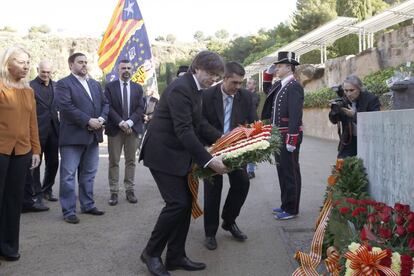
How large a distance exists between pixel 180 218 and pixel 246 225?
193 cm

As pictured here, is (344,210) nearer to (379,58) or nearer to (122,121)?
(122,121)

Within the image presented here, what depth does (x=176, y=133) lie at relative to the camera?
13.7ft

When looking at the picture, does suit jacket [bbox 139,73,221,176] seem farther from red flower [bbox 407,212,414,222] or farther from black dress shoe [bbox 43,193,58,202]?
black dress shoe [bbox 43,193,58,202]

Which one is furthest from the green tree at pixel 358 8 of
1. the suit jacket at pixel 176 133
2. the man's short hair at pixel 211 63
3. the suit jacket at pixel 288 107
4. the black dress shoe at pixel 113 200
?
the suit jacket at pixel 176 133

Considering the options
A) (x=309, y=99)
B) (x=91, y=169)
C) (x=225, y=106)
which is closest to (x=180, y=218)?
(x=225, y=106)

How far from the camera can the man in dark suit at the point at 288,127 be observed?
6105 mm

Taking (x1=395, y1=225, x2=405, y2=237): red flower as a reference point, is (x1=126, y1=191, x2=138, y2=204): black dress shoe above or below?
below

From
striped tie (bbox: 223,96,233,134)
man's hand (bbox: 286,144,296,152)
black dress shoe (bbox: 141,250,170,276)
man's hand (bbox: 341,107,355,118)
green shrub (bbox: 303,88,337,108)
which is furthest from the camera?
green shrub (bbox: 303,88,337,108)

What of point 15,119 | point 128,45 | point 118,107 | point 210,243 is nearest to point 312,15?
point 128,45

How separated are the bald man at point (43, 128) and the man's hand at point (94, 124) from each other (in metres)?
1.09

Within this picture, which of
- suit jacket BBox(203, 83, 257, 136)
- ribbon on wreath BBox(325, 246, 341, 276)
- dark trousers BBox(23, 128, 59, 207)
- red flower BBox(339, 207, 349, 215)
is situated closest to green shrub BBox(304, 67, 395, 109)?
suit jacket BBox(203, 83, 257, 136)

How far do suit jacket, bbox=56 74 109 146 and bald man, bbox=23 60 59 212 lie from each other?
30.2 inches

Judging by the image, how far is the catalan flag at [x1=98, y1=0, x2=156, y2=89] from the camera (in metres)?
12.4

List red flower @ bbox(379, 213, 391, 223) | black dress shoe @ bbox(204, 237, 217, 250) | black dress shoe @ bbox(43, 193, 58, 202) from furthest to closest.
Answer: black dress shoe @ bbox(43, 193, 58, 202) < black dress shoe @ bbox(204, 237, 217, 250) < red flower @ bbox(379, 213, 391, 223)
